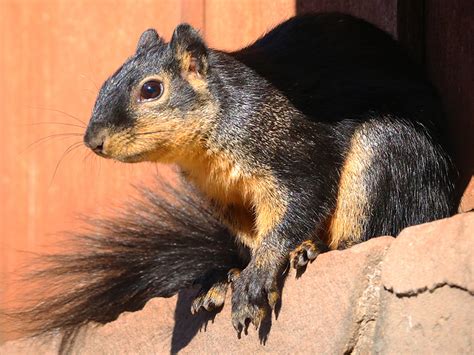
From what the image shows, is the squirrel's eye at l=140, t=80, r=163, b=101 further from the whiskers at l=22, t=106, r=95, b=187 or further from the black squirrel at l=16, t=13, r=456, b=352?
the whiskers at l=22, t=106, r=95, b=187

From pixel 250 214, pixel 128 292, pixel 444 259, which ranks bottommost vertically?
pixel 128 292

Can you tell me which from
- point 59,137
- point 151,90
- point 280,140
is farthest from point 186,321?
point 59,137

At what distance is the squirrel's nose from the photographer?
421cm

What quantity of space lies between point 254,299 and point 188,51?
1.00 meters

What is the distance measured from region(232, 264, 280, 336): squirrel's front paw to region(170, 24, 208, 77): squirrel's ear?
0.82 metres

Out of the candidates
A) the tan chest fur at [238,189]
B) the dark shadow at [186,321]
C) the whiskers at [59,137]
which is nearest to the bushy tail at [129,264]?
the dark shadow at [186,321]

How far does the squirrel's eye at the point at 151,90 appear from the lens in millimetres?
4418

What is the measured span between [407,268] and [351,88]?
1294 mm

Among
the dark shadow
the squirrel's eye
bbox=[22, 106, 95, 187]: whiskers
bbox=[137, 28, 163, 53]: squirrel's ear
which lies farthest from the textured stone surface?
bbox=[22, 106, 95, 187]: whiskers

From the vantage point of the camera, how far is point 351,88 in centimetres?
473

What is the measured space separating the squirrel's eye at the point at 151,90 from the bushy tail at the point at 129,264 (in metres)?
0.79

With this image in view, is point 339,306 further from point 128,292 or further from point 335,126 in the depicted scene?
point 128,292

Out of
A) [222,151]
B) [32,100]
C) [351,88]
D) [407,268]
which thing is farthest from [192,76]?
[32,100]

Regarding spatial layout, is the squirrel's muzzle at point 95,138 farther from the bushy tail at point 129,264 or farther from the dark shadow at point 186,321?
the bushy tail at point 129,264
